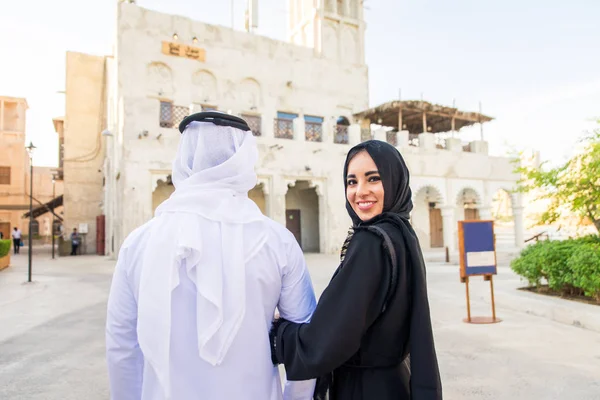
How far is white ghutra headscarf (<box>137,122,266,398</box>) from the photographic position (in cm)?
142

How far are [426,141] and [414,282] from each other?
17.9 metres

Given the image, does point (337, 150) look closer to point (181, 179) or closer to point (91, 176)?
point (91, 176)

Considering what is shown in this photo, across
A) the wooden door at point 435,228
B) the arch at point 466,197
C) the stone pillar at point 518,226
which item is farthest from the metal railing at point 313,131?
the stone pillar at point 518,226

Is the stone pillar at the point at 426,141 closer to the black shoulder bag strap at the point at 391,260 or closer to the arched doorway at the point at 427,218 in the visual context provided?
the arched doorway at the point at 427,218

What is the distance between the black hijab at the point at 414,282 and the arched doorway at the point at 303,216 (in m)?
17.9

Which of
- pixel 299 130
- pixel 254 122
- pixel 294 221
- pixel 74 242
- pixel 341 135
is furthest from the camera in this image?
pixel 74 242

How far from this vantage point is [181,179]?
1.66m

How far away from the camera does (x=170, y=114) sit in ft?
53.2

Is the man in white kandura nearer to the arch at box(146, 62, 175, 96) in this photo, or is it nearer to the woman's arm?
the woman's arm

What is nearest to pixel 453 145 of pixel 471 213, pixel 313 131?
pixel 471 213

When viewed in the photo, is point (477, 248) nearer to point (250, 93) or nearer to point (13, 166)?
point (250, 93)

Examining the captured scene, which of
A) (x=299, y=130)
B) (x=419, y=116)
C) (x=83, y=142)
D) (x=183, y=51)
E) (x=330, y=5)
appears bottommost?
(x=299, y=130)

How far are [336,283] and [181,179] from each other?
75cm

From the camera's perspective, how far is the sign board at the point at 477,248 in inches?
229
